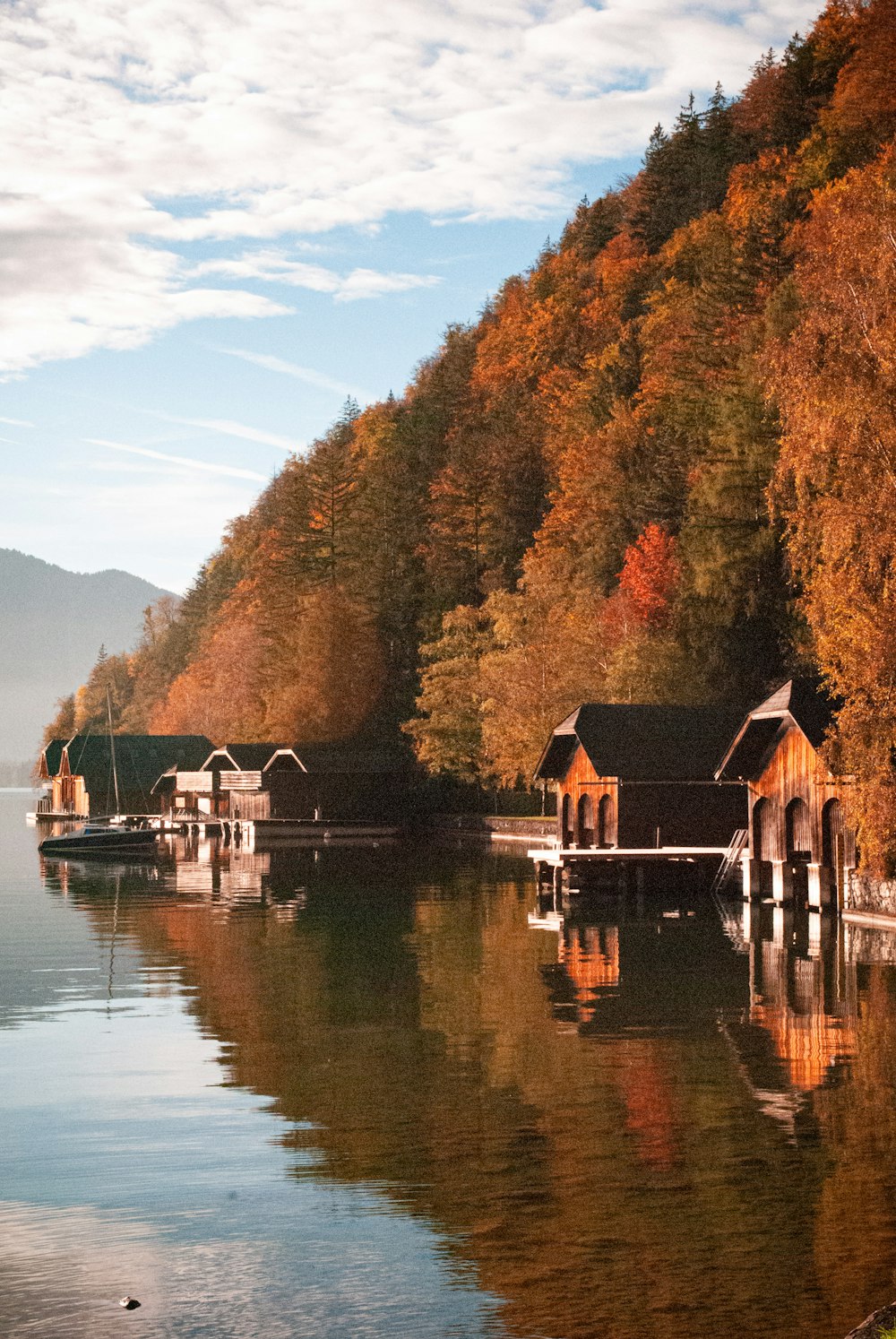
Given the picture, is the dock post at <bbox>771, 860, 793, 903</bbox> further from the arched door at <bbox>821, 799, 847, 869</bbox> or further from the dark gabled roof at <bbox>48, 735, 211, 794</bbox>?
the dark gabled roof at <bbox>48, 735, 211, 794</bbox>

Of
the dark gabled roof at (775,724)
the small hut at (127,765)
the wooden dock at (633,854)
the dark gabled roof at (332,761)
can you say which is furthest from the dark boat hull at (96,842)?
the dark gabled roof at (775,724)

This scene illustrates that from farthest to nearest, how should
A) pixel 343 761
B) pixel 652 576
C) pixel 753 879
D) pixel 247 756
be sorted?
pixel 247 756
pixel 343 761
pixel 652 576
pixel 753 879

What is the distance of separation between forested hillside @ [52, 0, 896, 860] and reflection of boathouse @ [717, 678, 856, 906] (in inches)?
65.7

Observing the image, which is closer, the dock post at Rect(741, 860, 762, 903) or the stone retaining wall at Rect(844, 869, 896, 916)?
the stone retaining wall at Rect(844, 869, 896, 916)

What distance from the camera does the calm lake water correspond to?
471 inches

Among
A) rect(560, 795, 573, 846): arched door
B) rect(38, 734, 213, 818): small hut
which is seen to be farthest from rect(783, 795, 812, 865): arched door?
rect(38, 734, 213, 818): small hut

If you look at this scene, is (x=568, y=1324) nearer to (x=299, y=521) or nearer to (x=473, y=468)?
(x=473, y=468)

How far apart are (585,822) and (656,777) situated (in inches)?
155

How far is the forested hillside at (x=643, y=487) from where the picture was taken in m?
33.0

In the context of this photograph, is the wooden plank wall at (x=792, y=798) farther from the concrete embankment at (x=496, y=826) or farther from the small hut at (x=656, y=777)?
the concrete embankment at (x=496, y=826)

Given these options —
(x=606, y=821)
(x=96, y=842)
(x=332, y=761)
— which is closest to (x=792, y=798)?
(x=606, y=821)

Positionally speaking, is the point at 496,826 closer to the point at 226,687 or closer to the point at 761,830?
the point at 761,830

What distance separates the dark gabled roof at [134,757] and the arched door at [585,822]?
69266mm

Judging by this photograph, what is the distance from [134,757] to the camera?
12400cm
